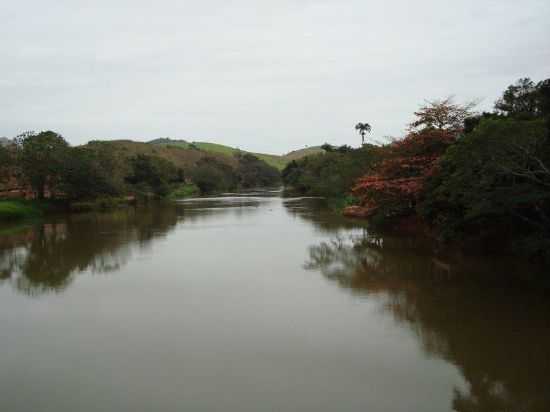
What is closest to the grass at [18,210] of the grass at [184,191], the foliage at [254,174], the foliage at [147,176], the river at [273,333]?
the river at [273,333]

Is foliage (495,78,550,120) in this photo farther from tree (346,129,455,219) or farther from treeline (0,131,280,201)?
treeline (0,131,280,201)

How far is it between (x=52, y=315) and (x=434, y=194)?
13.3 meters

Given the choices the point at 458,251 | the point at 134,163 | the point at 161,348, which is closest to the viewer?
the point at 161,348

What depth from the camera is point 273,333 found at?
8.94 m

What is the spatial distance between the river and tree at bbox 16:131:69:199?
23.3 metres

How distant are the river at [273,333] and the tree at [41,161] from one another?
23.3 m

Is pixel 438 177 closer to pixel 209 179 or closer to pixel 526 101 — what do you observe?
pixel 526 101

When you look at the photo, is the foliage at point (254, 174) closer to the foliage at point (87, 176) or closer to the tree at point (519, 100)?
the foliage at point (87, 176)

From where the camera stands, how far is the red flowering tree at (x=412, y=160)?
21.0 m

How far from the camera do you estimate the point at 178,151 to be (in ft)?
394

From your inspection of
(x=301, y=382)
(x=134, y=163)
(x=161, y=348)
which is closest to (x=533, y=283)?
(x=301, y=382)

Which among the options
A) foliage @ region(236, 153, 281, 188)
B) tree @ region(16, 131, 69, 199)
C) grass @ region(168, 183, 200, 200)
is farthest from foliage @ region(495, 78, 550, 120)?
foliage @ region(236, 153, 281, 188)

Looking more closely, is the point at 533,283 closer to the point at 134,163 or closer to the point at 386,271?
the point at 386,271

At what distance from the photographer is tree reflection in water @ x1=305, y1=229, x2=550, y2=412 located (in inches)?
257
